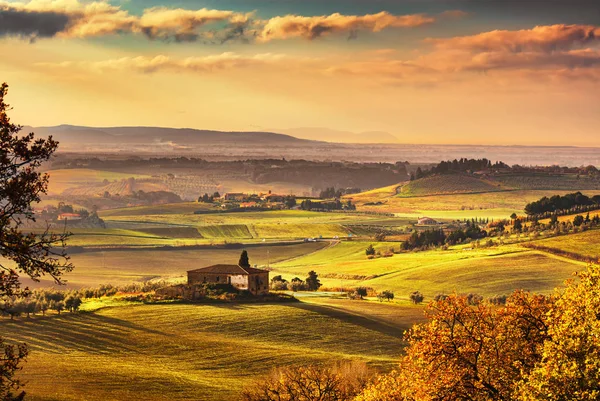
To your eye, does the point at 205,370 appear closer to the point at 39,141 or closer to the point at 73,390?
the point at 73,390

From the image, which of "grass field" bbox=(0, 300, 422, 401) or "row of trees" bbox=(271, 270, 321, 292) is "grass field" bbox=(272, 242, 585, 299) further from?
"grass field" bbox=(0, 300, 422, 401)

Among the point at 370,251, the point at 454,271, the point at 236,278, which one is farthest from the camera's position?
the point at 370,251

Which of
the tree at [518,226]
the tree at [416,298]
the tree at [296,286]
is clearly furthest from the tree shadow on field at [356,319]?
the tree at [518,226]

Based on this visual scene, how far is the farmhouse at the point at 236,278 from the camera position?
347ft

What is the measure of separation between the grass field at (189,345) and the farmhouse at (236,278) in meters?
8.18

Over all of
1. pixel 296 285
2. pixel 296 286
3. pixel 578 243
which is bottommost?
pixel 296 286

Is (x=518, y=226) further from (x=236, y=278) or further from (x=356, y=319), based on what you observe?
(x=356, y=319)

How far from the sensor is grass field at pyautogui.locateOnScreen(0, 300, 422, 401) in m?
61.1

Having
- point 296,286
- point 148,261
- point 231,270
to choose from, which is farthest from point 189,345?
point 148,261

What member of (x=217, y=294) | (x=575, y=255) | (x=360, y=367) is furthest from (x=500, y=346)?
(x=575, y=255)

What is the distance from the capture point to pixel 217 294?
103m

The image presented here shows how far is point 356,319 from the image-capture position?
9238cm

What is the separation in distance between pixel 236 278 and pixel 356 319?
20.0 meters

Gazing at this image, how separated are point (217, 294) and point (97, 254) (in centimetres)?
9134
